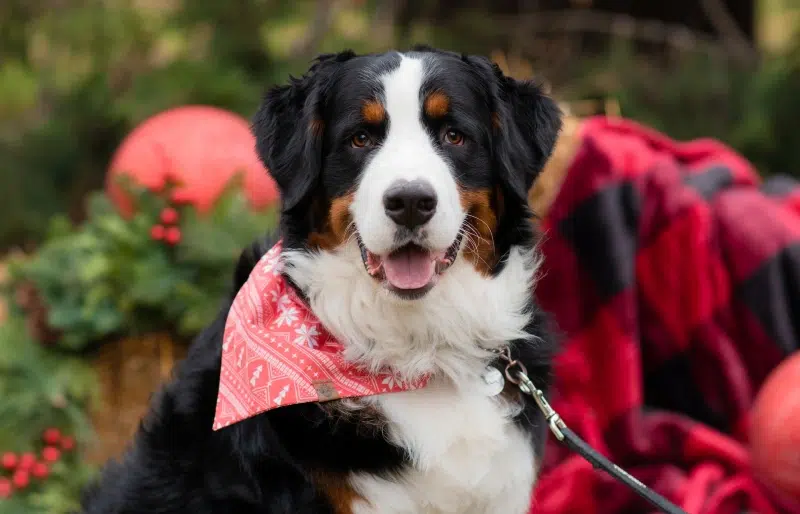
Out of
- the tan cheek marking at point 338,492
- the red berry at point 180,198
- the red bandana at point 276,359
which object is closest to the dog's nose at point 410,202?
the red bandana at point 276,359

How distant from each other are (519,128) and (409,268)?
21.9 inches

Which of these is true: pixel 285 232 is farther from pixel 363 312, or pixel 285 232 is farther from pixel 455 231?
pixel 455 231

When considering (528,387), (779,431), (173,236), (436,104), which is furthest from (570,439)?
(173,236)

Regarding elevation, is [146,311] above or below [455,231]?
below

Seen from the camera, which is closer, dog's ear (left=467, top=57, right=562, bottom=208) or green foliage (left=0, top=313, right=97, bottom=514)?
dog's ear (left=467, top=57, right=562, bottom=208)

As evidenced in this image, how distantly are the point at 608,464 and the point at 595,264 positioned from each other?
1.64 metres

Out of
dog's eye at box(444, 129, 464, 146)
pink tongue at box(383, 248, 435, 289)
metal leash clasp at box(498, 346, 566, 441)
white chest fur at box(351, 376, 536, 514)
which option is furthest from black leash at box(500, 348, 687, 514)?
dog's eye at box(444, 129, 464, 146)

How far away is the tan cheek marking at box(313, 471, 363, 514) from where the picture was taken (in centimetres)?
252

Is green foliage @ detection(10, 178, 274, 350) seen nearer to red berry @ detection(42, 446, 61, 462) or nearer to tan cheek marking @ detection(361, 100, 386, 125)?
red berry @ detection(42, 446, 61, 462)

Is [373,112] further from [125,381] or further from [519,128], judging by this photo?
[125,381]

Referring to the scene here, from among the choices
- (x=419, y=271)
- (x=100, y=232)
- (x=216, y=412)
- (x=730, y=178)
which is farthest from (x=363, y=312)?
(x=730, y=178)

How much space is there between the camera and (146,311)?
4.11m

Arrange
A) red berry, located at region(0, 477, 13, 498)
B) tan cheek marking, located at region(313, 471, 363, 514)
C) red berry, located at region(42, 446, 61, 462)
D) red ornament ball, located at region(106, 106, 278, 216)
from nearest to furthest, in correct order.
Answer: tan cheek marking, located at region(313, 471, 363, 514) → red berry, located at region(0, 477, 13, 498) → red berry, located at region(42, 446, 61, 462) → red ornament ball, located at region(106, 106, 278, 216)

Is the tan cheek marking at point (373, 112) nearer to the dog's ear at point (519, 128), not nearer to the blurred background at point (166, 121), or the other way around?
the dog's ear at point (519, 128)
